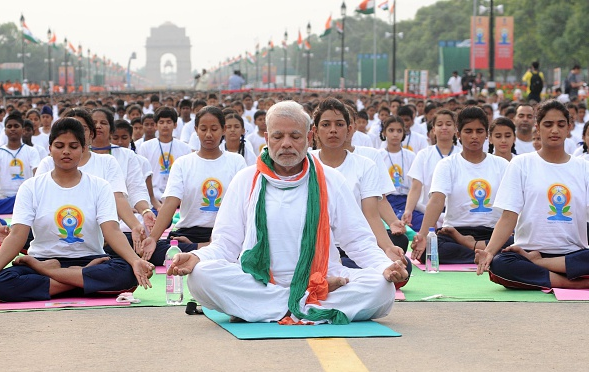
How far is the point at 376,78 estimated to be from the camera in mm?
86438

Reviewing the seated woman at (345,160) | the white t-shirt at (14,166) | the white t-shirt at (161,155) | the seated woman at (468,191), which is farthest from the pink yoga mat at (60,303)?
the white t-shirt at (14,166)

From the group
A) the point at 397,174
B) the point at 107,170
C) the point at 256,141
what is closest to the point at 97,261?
the point at 107,170

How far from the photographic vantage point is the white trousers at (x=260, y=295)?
7727 mm

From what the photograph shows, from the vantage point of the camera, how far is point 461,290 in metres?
9.95

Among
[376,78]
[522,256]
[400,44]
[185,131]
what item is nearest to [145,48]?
[400,44]

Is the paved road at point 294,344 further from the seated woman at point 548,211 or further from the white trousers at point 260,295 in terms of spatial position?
the seated woman at point 548,211

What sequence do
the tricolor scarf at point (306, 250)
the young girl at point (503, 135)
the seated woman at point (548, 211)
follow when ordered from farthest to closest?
1. the young girl at point (503, 135)
2. the seated woman at point (548, 211)
3. the tricolor scarf at point (306, 250)

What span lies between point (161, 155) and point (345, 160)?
6619 millimetres

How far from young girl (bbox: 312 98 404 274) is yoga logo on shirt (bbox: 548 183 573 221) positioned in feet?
4.36

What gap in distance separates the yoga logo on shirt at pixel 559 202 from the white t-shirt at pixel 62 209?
3.35 m

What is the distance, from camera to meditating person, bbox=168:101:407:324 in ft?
25.3

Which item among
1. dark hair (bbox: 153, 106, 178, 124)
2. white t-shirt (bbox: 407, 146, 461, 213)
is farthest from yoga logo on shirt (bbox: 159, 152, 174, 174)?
white t-shirt (bbox: 407, 146, 461, 213)

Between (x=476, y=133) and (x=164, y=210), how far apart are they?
3028 mm

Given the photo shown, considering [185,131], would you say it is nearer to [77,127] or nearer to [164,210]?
[164,210]
